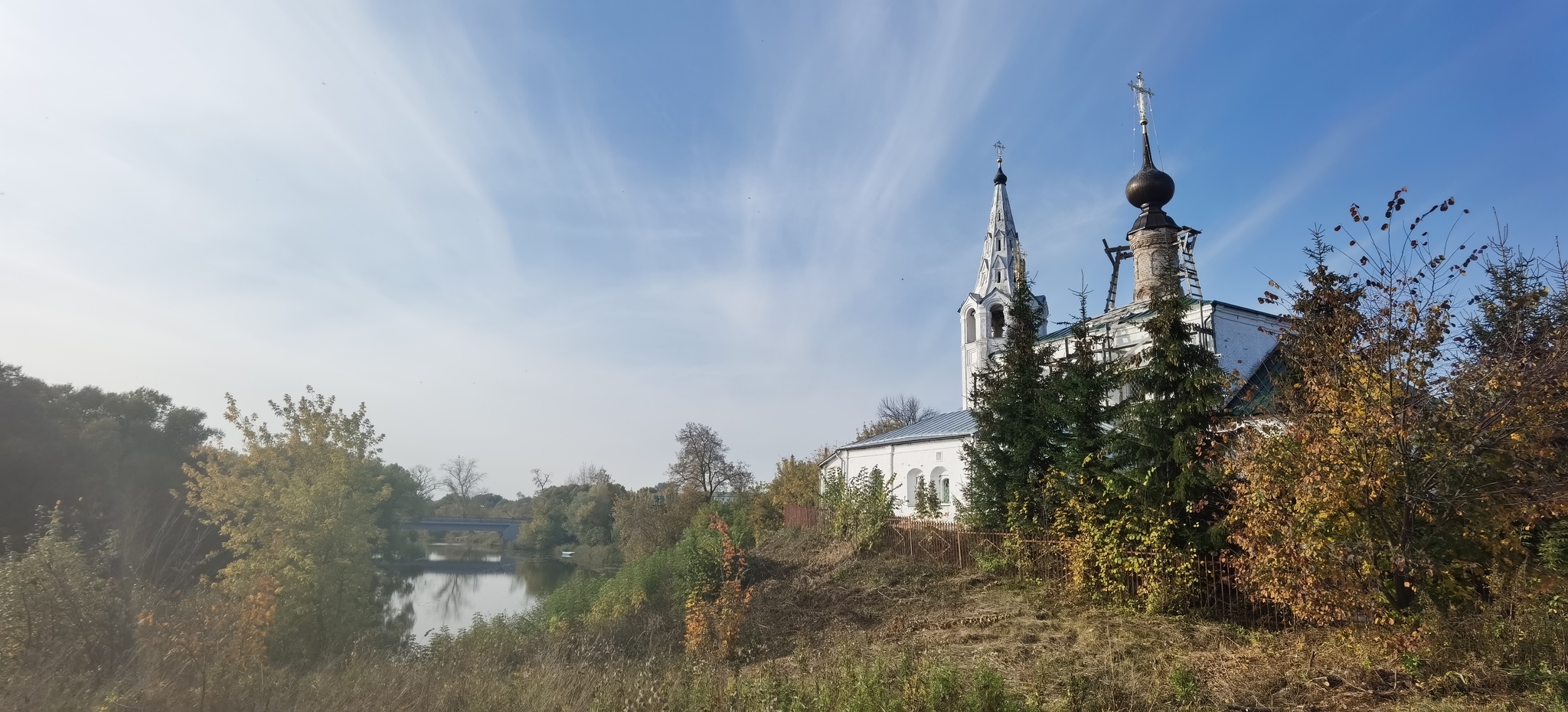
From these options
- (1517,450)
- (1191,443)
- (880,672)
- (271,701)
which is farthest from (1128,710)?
(271,701)

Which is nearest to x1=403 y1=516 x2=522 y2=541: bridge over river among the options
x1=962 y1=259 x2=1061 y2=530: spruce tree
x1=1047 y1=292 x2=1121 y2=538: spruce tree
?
x1=962 y1=259 x2=1061 y2=530: spruce tree

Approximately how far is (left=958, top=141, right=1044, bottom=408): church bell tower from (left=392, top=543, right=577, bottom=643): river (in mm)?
22986

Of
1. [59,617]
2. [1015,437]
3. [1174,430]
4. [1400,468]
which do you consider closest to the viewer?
[1400,468]

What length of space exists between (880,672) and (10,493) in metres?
34.9

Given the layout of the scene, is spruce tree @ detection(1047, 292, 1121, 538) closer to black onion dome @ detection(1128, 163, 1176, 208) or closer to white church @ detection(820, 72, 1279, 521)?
white church @ detection(820, 72, 1279, 521)

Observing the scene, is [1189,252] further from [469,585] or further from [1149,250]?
[469,585]

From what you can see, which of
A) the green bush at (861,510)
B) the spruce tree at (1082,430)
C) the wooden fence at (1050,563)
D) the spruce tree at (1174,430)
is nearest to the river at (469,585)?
the green bush at (861,510)

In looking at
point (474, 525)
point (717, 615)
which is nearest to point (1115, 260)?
point (717, 615)

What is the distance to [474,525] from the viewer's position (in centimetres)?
6888

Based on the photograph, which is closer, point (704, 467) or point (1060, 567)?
point (1060, 567)

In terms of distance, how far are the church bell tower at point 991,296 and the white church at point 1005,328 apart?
0.04 m

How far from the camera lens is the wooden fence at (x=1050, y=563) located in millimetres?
12188

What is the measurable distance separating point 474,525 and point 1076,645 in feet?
220

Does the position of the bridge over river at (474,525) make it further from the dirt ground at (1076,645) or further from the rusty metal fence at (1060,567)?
the rusty metal fence at (1060,567)
